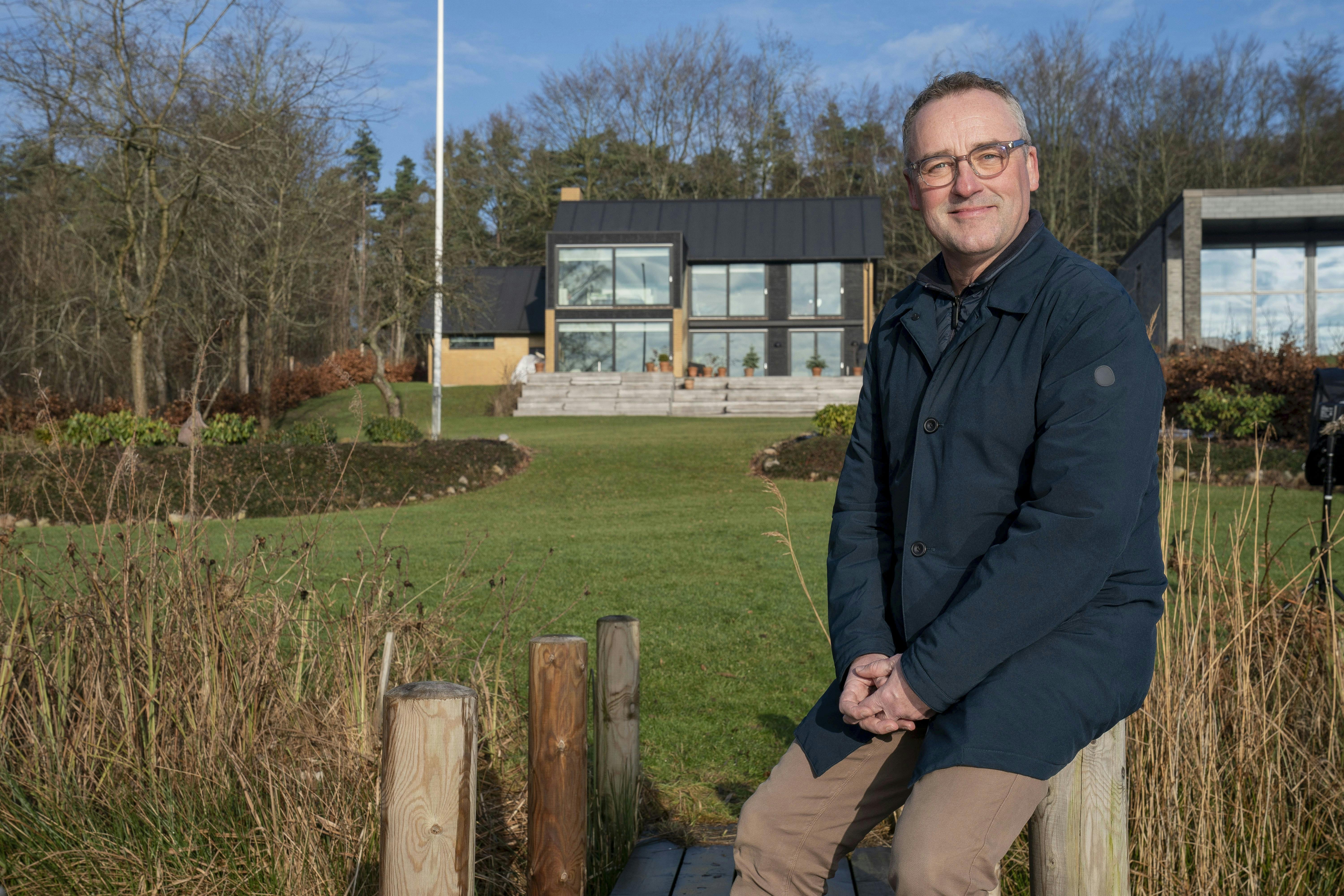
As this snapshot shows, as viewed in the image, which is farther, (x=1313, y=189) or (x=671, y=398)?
(x=671, y=398)

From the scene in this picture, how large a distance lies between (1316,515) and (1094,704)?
9572mm

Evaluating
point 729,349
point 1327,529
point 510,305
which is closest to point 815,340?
point 729,349

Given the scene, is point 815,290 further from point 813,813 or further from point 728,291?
point 813,813

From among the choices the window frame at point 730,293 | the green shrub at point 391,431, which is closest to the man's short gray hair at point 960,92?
the green shrub at point 391,431

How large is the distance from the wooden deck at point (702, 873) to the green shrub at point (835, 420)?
A: 13932 millimetres

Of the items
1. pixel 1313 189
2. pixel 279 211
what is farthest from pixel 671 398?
pixel 1313 189

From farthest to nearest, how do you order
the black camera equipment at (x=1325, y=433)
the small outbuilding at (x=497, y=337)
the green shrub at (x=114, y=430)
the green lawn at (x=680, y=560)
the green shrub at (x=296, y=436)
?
the small outbuilding at (x=497, y=337) < the green shrub at (x=296, y=436) < the green shrub at (x=114, y=430) < the green lawn at (x=680, y=560) < the black camera equipment at (x=1325, y=433)

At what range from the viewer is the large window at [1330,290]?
2953cm

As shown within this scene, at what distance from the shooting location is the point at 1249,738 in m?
3.14

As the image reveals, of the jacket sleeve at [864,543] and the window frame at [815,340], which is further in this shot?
the window frame at [815,340]

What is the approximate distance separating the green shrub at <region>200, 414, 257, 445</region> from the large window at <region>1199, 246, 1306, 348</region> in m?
25.5

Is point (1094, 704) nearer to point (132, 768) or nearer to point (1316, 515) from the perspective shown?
point (132, 768)

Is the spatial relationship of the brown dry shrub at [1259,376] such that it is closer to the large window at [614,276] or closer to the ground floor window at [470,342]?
the large window at [614,276]

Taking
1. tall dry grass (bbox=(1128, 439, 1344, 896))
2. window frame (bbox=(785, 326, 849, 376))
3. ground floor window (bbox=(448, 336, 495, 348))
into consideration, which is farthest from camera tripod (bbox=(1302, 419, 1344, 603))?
ground floor window (bbox=(448, 336, 495, 348))
